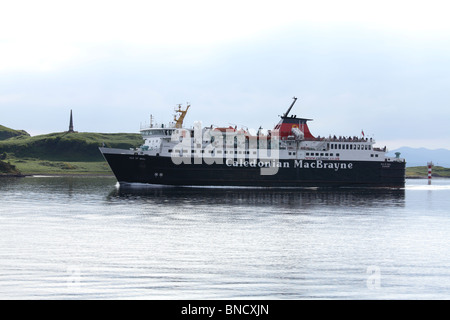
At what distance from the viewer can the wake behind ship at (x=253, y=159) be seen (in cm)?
6219

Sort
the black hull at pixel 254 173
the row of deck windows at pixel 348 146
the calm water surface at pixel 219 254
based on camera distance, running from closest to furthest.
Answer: the calm water surface at pixel 219 254 < the black hull at pixel 254 173 < the row of deck windows at pixel 348 146

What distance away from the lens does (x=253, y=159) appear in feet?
218

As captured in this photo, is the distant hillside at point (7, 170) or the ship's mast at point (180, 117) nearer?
the ship's mast at point (180, 117)

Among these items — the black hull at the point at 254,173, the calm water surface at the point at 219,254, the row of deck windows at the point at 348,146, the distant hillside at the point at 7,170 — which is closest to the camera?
the calm water surface at the point at 219,254

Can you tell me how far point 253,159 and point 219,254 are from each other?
46564mm

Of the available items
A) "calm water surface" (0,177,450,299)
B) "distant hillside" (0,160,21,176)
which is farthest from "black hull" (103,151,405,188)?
"distant hillside" (0,160,21,176)

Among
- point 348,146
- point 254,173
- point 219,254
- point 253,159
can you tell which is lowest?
point 219,254

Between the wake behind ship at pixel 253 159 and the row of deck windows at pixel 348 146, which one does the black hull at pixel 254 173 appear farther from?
the row of deck windows at pixel 348 146

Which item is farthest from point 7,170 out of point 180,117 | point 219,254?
point 219,254

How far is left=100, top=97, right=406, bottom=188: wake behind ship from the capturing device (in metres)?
62.2

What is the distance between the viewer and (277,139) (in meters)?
70.4

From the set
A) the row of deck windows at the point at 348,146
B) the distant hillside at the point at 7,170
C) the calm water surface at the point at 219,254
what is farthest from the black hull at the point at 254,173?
the distant hillside at the point at 7,170

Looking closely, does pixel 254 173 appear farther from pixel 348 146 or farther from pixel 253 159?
pixel 348 146
